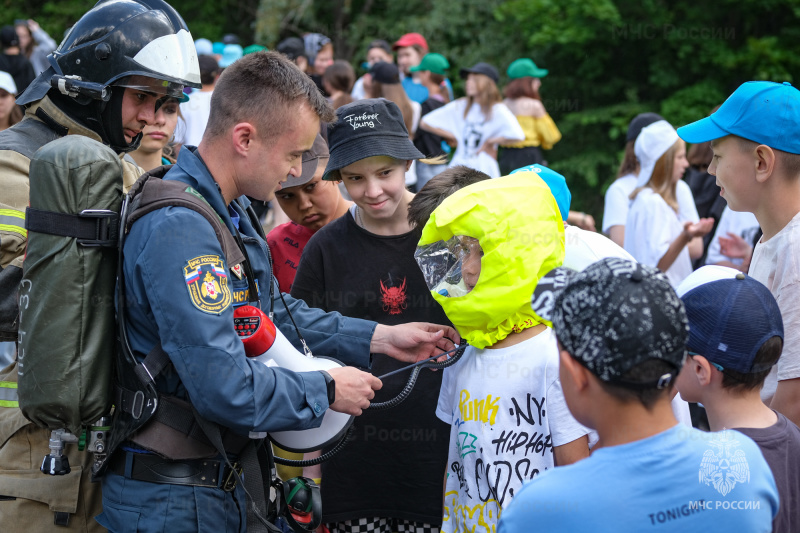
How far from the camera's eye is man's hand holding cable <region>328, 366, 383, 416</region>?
241cm

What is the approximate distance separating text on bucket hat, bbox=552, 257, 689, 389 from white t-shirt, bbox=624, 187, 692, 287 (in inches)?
155

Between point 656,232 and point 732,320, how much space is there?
3365mm

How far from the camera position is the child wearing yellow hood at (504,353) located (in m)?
2.48

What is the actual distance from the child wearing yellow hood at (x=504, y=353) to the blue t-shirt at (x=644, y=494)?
0.71 meters

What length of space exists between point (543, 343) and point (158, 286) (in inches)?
47.7

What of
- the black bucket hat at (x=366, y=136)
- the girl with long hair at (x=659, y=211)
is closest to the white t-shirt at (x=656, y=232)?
the girl with long hair at (x=659, y=211)

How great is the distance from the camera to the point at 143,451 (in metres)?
2.28

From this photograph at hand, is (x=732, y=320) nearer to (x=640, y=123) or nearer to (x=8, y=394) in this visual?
(x=8, y=394)

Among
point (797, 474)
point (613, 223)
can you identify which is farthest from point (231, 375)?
Result: point (613, 223)

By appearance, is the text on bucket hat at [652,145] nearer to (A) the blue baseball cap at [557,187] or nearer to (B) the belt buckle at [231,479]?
(A) the blue baseball cap at [557,187]

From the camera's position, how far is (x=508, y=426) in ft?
8.23

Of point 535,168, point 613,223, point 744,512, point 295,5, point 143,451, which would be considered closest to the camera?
point 744,512

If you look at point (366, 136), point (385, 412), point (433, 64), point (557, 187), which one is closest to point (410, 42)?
point (433, 64)

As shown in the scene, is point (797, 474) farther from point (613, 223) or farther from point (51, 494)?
point (613, 223)
